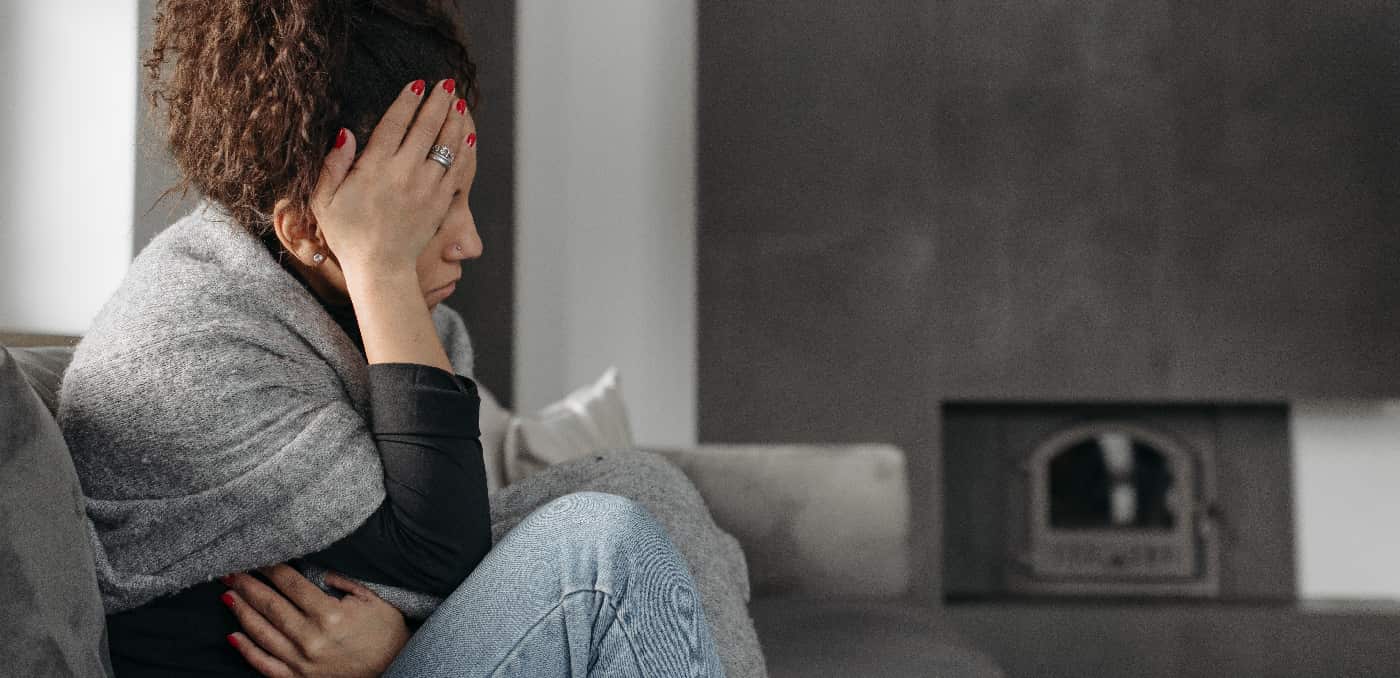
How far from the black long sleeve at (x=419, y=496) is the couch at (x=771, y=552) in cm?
19

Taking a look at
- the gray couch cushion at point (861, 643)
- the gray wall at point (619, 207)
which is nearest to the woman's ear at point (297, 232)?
the gray couch cushion at point (861, 643)

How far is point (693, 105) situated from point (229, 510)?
271 cm

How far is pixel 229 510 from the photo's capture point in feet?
2.68

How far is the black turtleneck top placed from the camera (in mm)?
841

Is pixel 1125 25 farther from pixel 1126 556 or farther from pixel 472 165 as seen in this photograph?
pixel 472 165

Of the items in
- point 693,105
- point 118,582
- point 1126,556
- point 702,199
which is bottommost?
point 1126,556

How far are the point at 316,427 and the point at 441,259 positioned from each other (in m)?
0.23

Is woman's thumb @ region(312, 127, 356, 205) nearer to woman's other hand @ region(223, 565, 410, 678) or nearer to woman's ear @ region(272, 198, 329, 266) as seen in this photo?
woman's ear @ region(272, 198, 329, 266)

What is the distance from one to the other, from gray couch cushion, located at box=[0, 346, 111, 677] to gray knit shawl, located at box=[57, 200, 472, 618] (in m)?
0.08

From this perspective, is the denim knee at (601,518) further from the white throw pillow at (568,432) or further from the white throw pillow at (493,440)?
the white throw pillow at (493,440)

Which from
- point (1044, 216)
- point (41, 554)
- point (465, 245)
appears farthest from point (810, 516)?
point (1044, 216)

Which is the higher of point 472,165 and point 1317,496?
point 472,165

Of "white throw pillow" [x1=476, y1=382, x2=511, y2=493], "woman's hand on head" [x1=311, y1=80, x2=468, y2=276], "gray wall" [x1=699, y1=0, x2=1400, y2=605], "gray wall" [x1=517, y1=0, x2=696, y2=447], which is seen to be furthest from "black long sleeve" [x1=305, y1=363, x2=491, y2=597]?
"gray wall" [x1=517, y1=0, x2=696, y2=447]

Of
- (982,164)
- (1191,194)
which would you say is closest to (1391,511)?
(1191,194)
